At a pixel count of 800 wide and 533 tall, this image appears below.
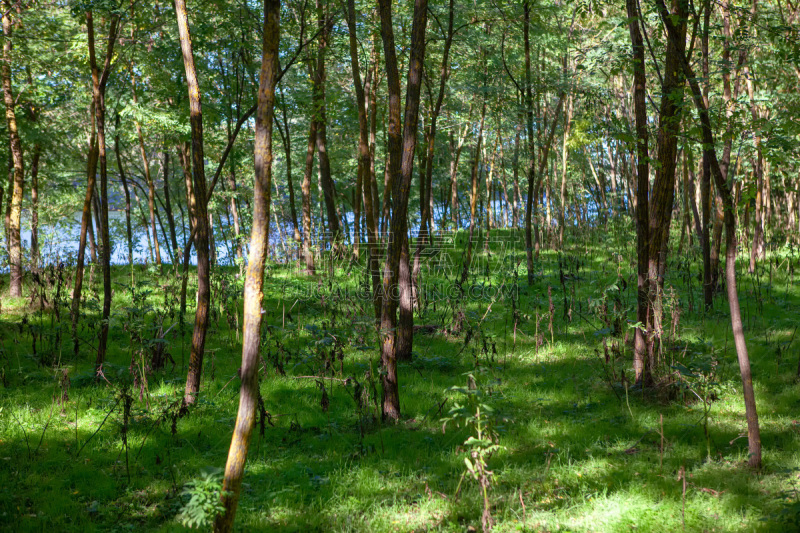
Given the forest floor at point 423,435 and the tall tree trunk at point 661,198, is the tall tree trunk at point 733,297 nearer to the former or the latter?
the forest floor at point 423,435

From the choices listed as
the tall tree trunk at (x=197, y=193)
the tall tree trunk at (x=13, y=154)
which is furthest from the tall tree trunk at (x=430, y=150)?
the tall tree trunk at (x=13, y=154)

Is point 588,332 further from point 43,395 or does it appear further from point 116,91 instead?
point 116,91

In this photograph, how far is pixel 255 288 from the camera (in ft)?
11.0

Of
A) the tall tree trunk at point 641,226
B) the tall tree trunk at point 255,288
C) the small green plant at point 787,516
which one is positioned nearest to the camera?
the tall tree trunk at point 255,288

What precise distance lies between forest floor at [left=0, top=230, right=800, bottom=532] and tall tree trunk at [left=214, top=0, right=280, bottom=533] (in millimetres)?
184

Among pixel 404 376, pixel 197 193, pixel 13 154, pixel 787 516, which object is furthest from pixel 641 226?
pixel 13 154

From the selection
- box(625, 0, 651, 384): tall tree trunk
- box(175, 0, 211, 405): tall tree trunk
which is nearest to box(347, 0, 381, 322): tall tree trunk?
box(175, 0, 211, 405): tall tree trunk

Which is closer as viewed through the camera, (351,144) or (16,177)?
(16,177)

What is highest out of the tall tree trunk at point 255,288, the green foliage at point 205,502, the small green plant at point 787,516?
the tall tree trunk at point 255,288

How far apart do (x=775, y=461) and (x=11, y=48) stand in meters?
14.3

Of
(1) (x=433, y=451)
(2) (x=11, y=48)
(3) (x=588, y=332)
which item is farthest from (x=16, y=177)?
(3) (x=588, y=332)

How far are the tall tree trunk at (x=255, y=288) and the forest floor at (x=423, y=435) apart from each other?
0.18 metres

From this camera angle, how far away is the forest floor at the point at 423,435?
4219 mm

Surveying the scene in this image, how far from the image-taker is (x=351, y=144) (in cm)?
2198
